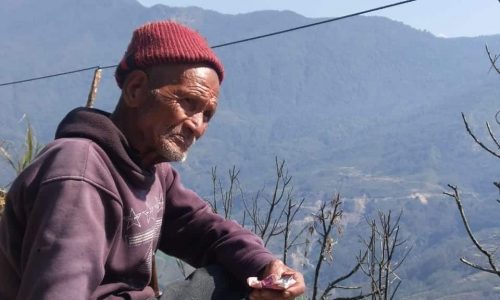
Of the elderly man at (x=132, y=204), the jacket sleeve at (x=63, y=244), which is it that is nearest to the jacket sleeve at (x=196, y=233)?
the elderly man at (x=132, y=204)

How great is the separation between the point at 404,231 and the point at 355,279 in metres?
34.9

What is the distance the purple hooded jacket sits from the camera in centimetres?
144

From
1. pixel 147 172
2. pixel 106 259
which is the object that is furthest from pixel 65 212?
pixel 147 172

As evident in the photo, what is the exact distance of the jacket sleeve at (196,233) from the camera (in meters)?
2.14

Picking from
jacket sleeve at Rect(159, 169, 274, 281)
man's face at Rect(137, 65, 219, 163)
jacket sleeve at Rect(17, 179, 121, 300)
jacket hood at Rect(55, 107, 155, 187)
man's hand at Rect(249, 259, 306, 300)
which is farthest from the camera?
jacket sleeve at Rect(159, 169, 274, 281)

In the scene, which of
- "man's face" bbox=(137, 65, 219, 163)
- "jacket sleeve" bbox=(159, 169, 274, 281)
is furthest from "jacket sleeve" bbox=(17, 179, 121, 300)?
"jacket sleeve" bbox=(159, 169, 274, 281)

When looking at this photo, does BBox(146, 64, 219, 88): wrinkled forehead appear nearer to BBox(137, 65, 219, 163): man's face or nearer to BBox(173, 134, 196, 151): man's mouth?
BBox(137, 65, 219, 163): man's face

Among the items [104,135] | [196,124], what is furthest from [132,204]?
[196,124]

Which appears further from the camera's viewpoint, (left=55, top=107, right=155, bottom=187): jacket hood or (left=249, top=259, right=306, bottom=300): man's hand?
(left=249, top=259, right=306, bottom=300): man's hand

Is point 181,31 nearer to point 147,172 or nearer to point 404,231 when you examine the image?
point 147,172

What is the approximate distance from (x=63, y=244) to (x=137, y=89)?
0.54 m

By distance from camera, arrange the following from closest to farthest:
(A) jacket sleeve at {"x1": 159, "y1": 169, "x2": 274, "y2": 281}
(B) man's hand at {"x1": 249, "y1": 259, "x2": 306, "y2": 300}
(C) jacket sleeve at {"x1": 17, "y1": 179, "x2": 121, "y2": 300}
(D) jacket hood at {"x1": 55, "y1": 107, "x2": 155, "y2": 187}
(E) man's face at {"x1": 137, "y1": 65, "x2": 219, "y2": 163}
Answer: (C) jacket sleeve at {"x1": 17, "y1": 179, "x2": 121, "y2": 300} → (D) jacket hood at {"x1": 55, "y1": 107, "x2": 155, "y2": 187} → (E) man's face at {"x1": 137, "y1": 65, "x2": 219, "y2": 163} → (B) man's hand at {"x1": 249, "y1": 259, "x2": 306, "y2": 300} → (A) jacket sleeve at {"x1": 159, "y1": 169, "x2": 274, "y2": 281}

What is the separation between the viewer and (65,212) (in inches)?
57.5

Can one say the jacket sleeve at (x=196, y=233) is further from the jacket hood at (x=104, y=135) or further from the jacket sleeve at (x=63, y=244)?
the jacket sleeve at (x=63, y=244)
